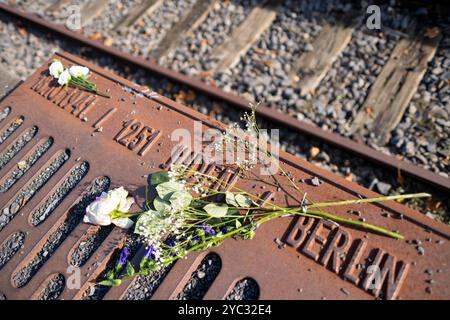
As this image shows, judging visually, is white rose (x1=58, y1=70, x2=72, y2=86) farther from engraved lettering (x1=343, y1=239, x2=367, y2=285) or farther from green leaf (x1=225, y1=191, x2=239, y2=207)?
engraved lettering (x1=343, y1=239, x2=367, y2=285)

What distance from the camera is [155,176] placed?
2697 millimetres

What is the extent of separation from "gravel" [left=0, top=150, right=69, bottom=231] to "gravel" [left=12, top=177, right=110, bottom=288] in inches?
15.6

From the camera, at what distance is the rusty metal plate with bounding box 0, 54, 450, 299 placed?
223 cm

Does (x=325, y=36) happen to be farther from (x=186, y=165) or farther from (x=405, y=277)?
(x=405, y=277)

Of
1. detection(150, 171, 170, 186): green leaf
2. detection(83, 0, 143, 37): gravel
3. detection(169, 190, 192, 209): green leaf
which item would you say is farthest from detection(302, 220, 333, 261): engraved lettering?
detection(83, 0, 143, 37): gravel

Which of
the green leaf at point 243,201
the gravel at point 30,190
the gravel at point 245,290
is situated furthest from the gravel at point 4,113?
the gravel at point 245,290

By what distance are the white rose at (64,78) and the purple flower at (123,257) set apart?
1.63 m

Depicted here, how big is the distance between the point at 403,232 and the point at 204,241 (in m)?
1.12

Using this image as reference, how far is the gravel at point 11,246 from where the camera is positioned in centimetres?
274

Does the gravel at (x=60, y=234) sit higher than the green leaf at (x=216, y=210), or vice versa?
the green leaf at (x=216, y=210)

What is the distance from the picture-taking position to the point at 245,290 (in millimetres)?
2322

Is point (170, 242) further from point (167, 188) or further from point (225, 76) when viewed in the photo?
point (225, 76)

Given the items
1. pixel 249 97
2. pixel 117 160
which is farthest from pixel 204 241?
pixel 249 97

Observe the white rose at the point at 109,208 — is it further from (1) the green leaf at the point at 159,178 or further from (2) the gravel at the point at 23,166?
(2) the gravel at the point at 23,166
